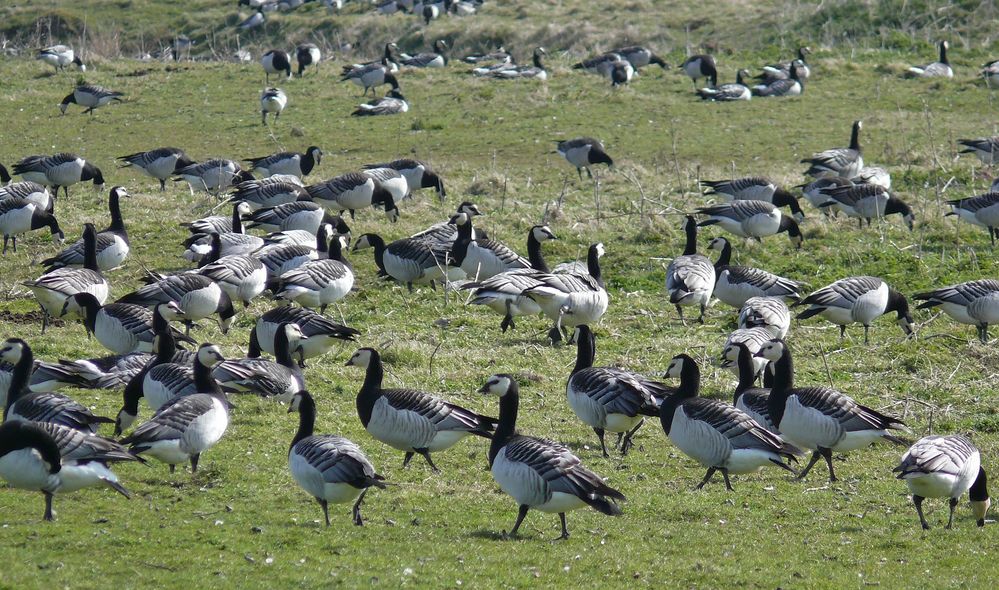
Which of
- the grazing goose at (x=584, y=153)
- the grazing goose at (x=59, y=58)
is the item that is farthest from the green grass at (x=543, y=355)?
the grazing goose at (x=59, y=58)

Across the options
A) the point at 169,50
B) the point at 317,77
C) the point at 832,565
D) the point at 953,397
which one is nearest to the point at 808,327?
the point at 953,397

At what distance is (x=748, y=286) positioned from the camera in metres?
15.2

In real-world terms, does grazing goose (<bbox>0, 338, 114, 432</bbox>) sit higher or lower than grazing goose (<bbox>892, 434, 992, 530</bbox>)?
lower

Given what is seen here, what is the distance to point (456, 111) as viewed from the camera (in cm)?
3014

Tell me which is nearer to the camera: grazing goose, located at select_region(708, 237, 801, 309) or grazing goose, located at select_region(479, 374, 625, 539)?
grazing goose, located at select_region(479, 374, 625, 539)

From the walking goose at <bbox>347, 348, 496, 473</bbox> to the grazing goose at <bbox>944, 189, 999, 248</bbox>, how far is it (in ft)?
36.8

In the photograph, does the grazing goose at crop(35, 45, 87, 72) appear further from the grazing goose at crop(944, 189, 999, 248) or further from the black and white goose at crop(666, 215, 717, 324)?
the grazing goose at crop(944, 189, 999, 248)

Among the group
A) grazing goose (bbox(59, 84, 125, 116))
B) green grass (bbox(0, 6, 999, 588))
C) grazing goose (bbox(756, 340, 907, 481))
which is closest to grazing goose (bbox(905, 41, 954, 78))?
green grass (bbox(0, 6, 999, 588))

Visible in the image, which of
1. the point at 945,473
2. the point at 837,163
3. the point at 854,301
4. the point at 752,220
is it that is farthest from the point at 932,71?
the point at 945,473

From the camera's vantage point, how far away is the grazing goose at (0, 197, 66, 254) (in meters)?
17.4

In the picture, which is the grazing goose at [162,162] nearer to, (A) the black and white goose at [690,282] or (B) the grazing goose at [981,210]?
(A) the black and white goose at [690,282]

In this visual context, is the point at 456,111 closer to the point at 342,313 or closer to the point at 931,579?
the point at 342,313

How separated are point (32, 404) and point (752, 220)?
11.6 m

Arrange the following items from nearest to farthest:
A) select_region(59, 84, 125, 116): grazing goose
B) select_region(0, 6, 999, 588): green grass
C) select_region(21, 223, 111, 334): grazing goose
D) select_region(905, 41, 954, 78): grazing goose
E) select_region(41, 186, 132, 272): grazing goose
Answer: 1. select_region(0, 6, 999, 588): green grass
2. select_region(21, 223, 111, 334): grazing goose
3. select_region(41, 186, 132, 272): grazing goose
4. select_region(59, 84, 125, 116): grazing goose
5. select_region(905, 41, 954, 78): grazing goose
